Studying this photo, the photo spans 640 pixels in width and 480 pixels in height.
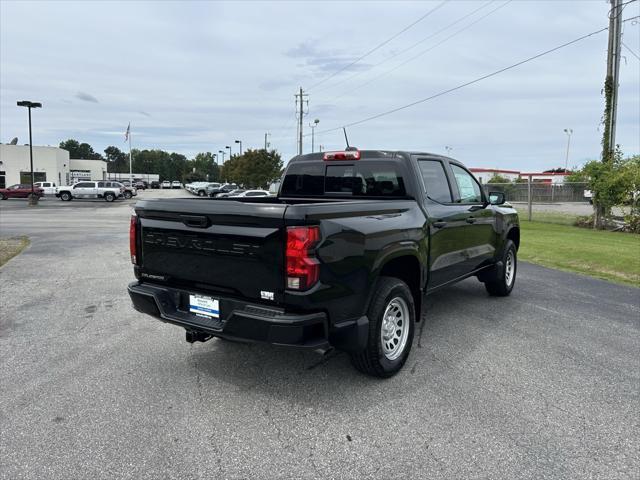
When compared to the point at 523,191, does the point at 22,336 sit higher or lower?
lower

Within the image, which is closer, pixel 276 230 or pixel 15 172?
pixel 276 230

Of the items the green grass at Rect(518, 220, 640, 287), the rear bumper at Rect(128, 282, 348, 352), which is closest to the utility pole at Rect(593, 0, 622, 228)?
the green grass at Rect(518, 220, 640, 287)

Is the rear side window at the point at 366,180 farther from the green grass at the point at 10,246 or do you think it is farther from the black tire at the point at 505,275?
the green grass at the point at 10,246

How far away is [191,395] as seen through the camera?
12.2ft

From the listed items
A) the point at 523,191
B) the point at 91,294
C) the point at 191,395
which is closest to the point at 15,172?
the point at 523,191

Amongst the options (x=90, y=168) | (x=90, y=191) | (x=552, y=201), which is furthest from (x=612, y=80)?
(x=90, y=168)

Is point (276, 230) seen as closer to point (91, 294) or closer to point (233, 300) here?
point (233, 300)

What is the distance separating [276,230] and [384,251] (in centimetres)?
104

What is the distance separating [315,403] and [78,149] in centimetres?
17385

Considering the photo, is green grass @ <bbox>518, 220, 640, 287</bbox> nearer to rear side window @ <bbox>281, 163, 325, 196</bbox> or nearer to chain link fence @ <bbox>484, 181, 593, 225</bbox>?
chain link fence @ <bbox>484, 181, 593, 225</bbox>

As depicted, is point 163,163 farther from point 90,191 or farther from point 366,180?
point 366,180

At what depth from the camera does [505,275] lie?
6.89m

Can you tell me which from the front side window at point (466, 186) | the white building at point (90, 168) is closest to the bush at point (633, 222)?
the front side window at point (466, 186)

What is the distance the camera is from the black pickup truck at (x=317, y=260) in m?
3.26
